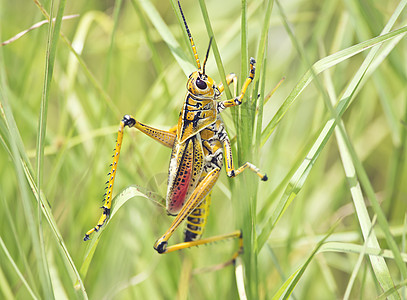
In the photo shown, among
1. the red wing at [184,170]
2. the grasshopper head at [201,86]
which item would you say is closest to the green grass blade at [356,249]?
the red wing at [184,170]

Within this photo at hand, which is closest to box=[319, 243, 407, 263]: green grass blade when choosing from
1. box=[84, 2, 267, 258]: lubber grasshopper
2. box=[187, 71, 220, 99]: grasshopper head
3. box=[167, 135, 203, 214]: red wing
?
box=[84, 2, 267, 258]: lubber grasshopper

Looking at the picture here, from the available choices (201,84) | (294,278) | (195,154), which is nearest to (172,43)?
(201,84)

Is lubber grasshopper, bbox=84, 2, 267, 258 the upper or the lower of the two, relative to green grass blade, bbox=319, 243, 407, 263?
upper

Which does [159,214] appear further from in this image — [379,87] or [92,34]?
[92,34]

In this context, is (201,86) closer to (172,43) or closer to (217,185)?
(172,43)

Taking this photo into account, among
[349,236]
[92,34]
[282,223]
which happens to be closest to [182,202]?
[349,236]

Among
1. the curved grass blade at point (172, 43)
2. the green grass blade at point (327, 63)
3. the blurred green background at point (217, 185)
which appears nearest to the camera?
the green grass blade at point (327, 63)

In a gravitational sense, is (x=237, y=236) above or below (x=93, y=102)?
below

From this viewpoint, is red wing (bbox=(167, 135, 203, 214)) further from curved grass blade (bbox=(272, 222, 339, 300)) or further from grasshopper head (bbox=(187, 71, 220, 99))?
curved grass blade (bbox=(272, 222, 339, 300))

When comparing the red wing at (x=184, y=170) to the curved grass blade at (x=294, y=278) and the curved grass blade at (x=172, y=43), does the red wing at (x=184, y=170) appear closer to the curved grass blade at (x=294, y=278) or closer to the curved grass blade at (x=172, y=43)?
the curved grass blade at (x=172, y=43)
